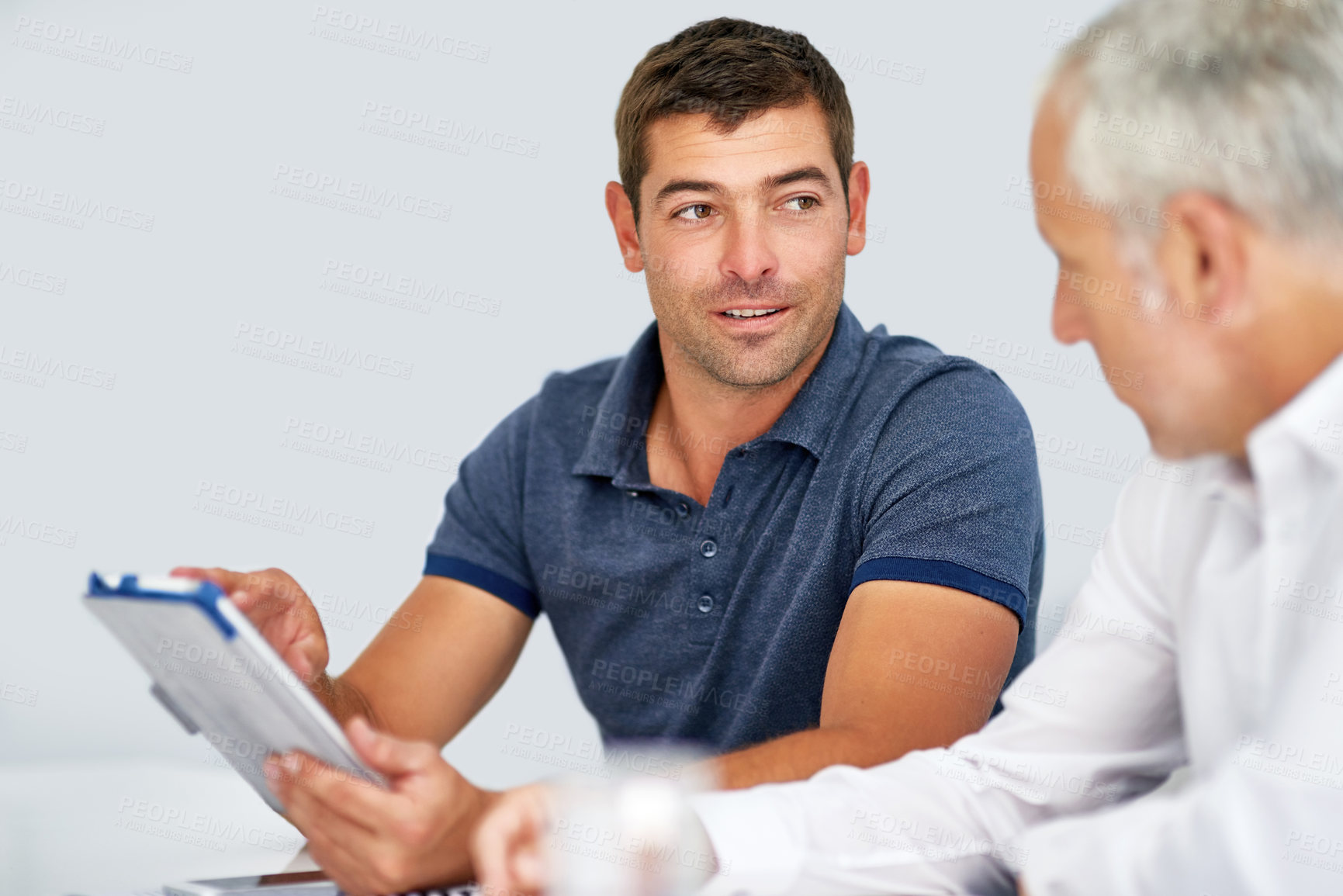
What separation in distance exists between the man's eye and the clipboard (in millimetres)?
1172

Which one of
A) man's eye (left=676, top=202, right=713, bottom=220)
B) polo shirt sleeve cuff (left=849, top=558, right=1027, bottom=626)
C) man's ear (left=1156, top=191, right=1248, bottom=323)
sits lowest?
polo shirt sleeve cuff (left=849, top=558, right=1027, bottom=626)

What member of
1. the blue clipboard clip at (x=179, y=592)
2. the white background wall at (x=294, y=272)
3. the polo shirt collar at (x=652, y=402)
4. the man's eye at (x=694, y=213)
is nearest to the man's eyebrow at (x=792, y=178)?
the man's eye at (x=694, y=213)

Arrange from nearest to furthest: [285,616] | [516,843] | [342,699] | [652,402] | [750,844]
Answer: [516,843] → [750,844] → [285,616] → [342,699] → [652,402]

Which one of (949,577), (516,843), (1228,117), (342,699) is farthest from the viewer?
(342,699)

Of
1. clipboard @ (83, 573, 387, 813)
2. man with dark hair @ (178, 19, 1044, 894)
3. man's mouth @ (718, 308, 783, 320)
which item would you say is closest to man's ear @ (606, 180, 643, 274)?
man with dark hair @ (178, 19, 1044, 894)

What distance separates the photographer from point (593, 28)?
368 cm

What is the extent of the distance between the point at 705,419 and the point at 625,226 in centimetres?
48

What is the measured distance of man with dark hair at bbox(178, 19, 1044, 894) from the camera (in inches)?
66.6

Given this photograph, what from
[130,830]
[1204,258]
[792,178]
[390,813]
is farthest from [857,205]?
[130,830]

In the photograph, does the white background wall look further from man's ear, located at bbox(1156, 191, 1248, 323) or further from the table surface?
man's ear, located at bbox(1156, 191, 1248, 323)

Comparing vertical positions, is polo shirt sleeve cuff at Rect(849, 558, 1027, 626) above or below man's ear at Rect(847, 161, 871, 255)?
below

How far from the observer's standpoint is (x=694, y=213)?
2154mm

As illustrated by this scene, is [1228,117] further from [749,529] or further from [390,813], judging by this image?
[749,529]

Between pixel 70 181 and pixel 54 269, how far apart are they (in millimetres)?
276
